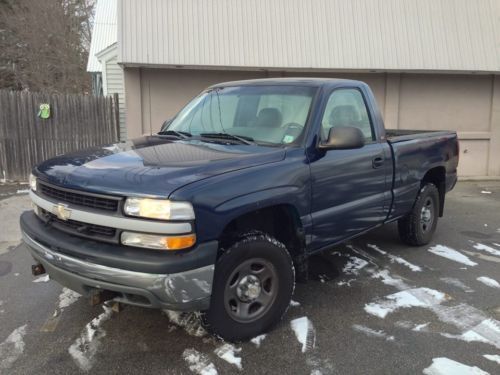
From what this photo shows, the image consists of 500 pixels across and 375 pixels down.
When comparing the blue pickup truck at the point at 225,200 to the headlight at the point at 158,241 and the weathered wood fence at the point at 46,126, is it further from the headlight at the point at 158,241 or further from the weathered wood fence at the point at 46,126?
the weathered wood fence at the point at 46,126

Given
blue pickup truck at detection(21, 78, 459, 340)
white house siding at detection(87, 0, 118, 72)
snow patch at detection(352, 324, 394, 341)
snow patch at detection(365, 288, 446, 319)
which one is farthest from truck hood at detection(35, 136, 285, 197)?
white house siding at detection(87, 0, 118, 72)

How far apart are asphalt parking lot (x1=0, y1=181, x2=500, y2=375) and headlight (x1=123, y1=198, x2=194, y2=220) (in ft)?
3.49

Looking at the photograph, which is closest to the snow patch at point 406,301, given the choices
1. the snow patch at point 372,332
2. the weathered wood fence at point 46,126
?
the snow patch at point 372,332

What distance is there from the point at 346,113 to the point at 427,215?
84.6 inches

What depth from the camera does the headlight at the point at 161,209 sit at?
280cm

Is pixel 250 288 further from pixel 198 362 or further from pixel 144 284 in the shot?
pixel 144 284

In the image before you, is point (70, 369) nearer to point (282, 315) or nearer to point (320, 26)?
point (282, 315)

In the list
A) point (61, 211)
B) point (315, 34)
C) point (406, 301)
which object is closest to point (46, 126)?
point (315, 34)

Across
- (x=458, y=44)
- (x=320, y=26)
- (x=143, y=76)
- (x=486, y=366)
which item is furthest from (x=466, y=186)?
(x=486, y=366)

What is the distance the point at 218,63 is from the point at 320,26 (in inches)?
99.1

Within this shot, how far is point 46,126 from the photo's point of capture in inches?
394

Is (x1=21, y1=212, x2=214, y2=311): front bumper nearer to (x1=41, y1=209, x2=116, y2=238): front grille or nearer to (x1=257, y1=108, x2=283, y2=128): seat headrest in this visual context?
(x1=41, y1=209, x2=116, y2=238): front grille

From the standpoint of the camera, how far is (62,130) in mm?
10055

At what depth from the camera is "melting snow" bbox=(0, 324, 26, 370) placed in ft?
10.5
